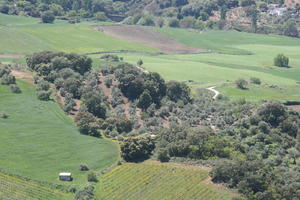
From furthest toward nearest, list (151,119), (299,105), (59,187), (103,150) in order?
(299,105), (151,119), (103,150), (59,187)

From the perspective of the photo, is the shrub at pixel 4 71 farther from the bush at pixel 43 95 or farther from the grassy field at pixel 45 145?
the grassy field at pixel 45 145

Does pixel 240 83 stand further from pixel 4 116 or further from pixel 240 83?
pixel 4 116

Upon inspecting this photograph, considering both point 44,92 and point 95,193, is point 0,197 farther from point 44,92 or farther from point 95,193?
point 44,92

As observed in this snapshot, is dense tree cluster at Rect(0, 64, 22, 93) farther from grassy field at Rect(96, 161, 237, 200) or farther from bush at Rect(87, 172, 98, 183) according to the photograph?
bush at Rect(87, 172, 98, 183)

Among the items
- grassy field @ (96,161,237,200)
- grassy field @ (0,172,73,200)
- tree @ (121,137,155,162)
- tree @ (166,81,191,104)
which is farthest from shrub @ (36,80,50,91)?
grassy field @ (0,172,73,200)

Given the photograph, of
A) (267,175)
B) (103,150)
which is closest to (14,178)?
(103,150)

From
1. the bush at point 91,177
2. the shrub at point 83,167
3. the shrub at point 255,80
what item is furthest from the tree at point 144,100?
the bush at point 91,177
